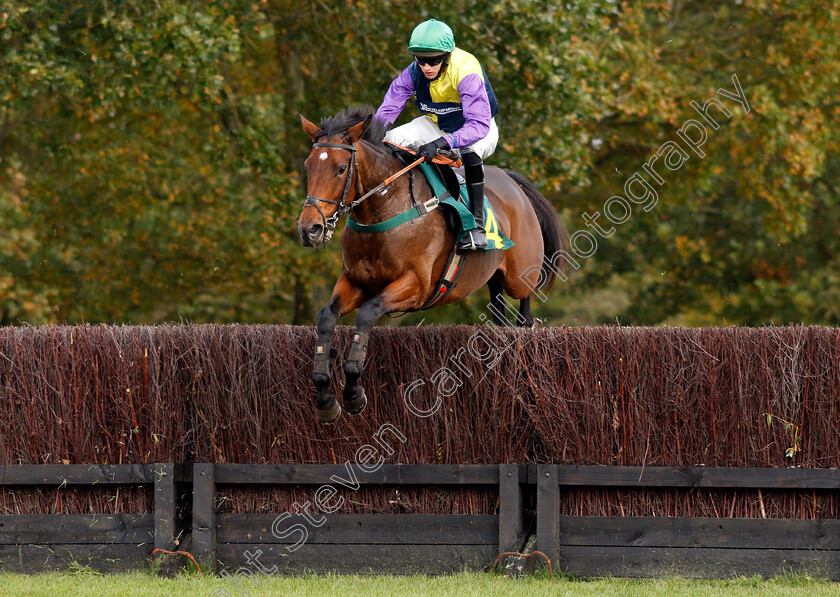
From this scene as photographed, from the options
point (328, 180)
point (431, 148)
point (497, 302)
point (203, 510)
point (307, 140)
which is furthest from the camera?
point (307, 140)

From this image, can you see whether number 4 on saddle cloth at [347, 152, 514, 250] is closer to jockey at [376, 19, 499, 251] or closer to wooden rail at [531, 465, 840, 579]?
jockey at [376, 19, 499, 251]

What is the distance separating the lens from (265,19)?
16047mm

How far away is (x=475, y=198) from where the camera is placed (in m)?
6.85

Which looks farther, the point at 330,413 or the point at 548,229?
the point at 548,229

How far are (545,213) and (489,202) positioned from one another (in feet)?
4.13

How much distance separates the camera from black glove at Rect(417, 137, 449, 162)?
6.41 metres

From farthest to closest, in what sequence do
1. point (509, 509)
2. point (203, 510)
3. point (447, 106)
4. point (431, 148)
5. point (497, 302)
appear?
point (497, 302) → point (447, 106) → point (431, 148) → point (203, 510) → point (509, 509)

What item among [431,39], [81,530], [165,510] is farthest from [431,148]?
[81,530]

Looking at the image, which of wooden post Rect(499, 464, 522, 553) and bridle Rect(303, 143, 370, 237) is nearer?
bridle Rect(303, 143, 370, 237)

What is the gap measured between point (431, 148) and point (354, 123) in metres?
0.56

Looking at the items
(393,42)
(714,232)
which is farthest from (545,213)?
(714,232)

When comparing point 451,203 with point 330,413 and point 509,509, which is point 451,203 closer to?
point 330,413

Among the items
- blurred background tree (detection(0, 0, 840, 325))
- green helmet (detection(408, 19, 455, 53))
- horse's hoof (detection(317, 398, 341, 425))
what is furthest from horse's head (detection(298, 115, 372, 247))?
blurred background tree (detection(0, 0, 840, 325))

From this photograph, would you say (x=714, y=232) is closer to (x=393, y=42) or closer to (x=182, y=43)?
(x=393, y=42)
